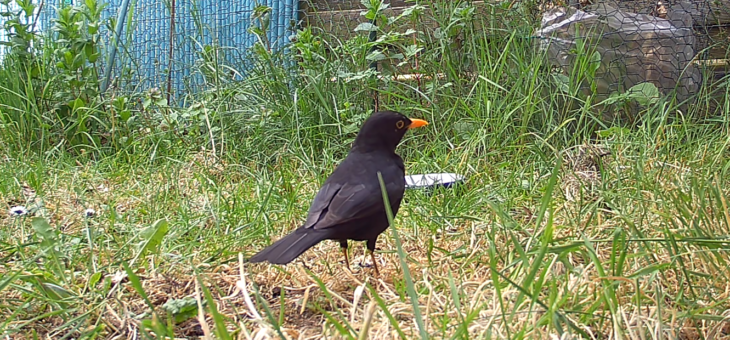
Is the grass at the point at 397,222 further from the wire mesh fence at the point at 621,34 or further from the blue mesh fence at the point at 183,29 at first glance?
the blue mesh fence at the point at 183,29

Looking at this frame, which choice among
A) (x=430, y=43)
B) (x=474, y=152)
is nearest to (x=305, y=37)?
(x=430, y=43)

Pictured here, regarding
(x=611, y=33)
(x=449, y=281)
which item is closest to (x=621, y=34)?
(x=611, y=33)

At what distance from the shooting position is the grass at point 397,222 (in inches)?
56.7

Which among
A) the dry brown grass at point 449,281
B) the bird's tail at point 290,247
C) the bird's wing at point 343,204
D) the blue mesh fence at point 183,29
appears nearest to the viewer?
the dry brown grass at point 449,281

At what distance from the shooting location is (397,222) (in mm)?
2541

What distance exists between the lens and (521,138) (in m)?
3.53

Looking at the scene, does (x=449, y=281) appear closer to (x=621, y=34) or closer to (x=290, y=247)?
(x=290, y=247)

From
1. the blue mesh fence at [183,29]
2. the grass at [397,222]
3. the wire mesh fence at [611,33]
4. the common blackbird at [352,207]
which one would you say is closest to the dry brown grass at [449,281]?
the grass at [397,222]

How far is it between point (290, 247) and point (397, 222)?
82 cm

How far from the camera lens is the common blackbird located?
5.98ft

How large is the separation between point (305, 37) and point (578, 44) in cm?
161

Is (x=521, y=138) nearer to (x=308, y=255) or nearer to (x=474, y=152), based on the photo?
(x=474, y=152)

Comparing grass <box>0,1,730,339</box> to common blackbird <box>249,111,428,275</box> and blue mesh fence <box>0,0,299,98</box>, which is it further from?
blue mesh fence <box>0,0,299,98</box>

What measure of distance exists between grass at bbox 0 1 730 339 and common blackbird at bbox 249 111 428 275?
13 centimetres
